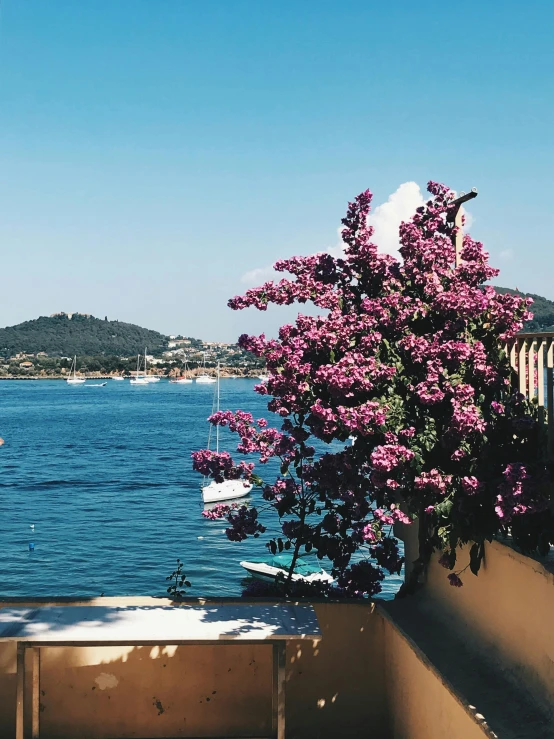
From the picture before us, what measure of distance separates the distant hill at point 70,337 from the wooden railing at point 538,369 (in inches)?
7184

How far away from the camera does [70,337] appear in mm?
185375

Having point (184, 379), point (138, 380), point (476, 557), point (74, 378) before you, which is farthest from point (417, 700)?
point (184, 379)

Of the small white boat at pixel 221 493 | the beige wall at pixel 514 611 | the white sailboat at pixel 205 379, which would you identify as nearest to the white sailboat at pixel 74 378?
the white sailboat at pixel 205 379

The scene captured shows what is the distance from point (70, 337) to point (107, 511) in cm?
14788

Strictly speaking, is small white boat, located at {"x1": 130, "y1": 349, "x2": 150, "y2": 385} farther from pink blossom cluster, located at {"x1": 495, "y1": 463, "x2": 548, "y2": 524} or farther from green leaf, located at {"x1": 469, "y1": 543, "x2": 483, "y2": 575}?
pink blossom cluster, located at {"x1": 495, "y1": 463, "x2": 548, "y2": 524}

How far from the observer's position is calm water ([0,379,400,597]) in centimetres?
2959

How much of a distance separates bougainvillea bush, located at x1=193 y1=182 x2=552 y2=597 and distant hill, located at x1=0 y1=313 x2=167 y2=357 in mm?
→ 181176

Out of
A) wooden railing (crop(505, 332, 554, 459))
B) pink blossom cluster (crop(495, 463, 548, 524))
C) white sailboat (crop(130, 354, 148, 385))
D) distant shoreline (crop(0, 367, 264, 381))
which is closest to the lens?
pink blossom cluster (crop(495, 463, 548, 524))

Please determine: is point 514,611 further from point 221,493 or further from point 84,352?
point 84,352

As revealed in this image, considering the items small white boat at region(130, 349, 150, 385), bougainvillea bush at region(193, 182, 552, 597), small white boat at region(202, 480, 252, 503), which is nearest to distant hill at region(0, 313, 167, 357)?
small white boat at region(130, 349, 150, 385)

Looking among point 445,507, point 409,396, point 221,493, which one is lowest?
point 221,493

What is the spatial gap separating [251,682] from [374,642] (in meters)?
0.89

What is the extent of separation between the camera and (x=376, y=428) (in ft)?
16.6

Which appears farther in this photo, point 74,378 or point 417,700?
point 74,378
